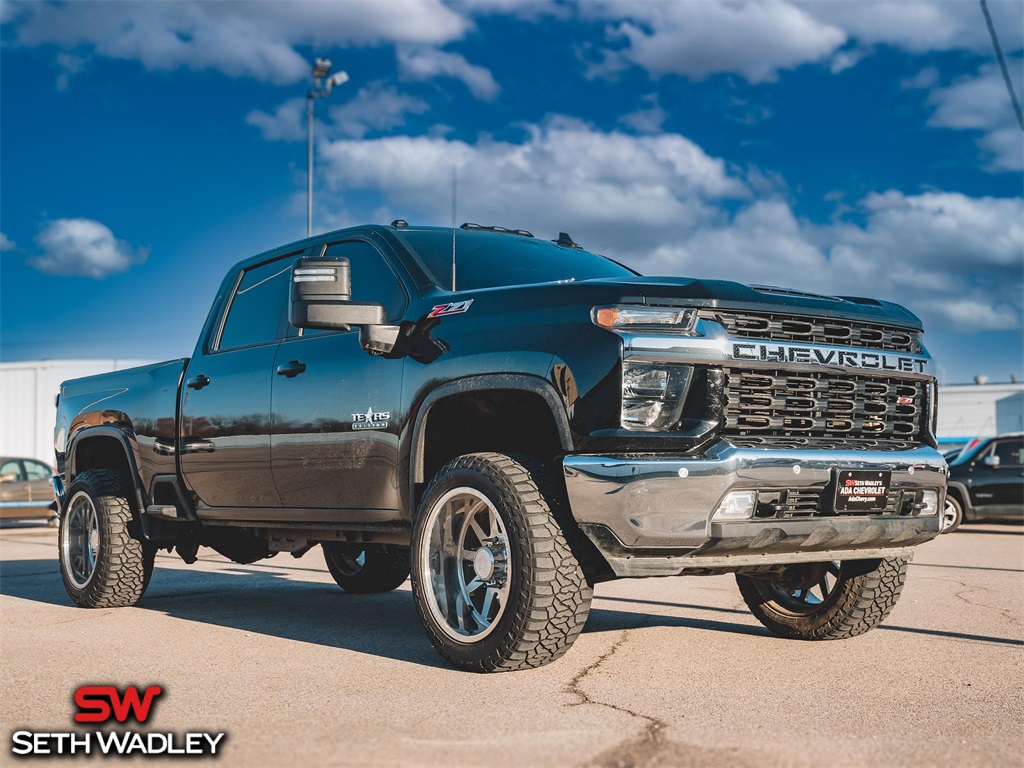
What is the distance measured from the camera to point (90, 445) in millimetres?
8203

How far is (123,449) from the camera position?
7.84m

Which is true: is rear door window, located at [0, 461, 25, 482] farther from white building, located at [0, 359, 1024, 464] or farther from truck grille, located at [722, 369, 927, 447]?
truck grille, located at [722, 369, 927, 447]

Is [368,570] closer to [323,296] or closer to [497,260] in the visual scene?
[497,260]

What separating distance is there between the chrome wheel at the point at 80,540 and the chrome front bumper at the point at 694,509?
4385mm

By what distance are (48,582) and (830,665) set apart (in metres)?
6.96

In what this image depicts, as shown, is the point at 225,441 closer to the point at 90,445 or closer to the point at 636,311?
the point at 90,445

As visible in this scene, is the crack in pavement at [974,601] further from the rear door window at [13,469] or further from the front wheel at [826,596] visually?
the rear door window at [13,469]

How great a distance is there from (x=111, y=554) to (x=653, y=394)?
14.4 ft

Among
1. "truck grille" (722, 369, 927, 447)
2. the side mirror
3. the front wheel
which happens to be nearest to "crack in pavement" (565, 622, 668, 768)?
"truck grille" (722, 369, 927, 447)

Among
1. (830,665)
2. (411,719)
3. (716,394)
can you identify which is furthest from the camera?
(830,665)

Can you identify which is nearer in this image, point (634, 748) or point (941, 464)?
point (634, 748)

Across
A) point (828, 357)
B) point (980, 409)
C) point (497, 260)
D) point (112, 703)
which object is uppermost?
point (980, 409)

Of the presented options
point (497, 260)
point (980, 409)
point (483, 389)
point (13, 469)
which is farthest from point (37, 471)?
point (980, 409)

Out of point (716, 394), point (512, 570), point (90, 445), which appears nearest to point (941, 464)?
point (716, 394)
